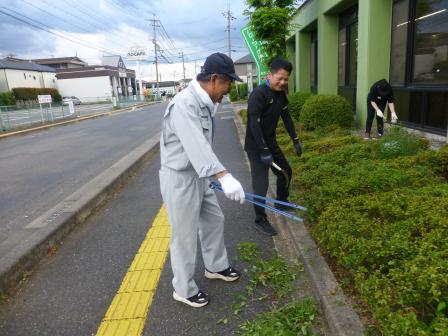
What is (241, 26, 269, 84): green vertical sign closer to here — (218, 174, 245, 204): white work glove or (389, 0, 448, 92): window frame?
(389, 0, 448, 92): window frame

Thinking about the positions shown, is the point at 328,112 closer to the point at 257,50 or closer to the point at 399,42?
the point at 399,42

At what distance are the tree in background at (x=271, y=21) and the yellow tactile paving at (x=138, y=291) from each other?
8968 mm

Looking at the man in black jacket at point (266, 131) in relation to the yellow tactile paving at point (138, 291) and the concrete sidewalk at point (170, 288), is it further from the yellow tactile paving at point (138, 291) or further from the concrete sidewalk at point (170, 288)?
the yellow tactile paving at point (138, 291)

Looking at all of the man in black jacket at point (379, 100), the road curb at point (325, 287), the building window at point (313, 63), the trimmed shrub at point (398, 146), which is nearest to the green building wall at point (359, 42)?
the building window at point (313, 63)

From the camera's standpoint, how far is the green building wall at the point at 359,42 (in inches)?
335

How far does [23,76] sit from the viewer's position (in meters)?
52.7

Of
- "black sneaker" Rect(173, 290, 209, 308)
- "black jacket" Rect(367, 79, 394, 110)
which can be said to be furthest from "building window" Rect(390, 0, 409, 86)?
"black sneaker" Rect(173, 290, 209, 308)

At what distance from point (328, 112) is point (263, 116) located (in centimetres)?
550

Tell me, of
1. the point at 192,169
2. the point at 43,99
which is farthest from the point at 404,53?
the point at 43,99

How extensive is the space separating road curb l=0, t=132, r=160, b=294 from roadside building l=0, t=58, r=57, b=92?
2020 inches

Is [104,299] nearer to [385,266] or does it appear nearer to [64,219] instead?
[64,219]

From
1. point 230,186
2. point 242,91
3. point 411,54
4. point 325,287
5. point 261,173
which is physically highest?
point 411,54

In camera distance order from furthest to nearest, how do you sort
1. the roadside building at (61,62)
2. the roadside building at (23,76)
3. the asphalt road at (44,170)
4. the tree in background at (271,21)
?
the roadside building at (61,62) → the roadside building at (23,76) → the tree in background at (271,21) → the asphalt road at (44,170)

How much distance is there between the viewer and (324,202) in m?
3.60
